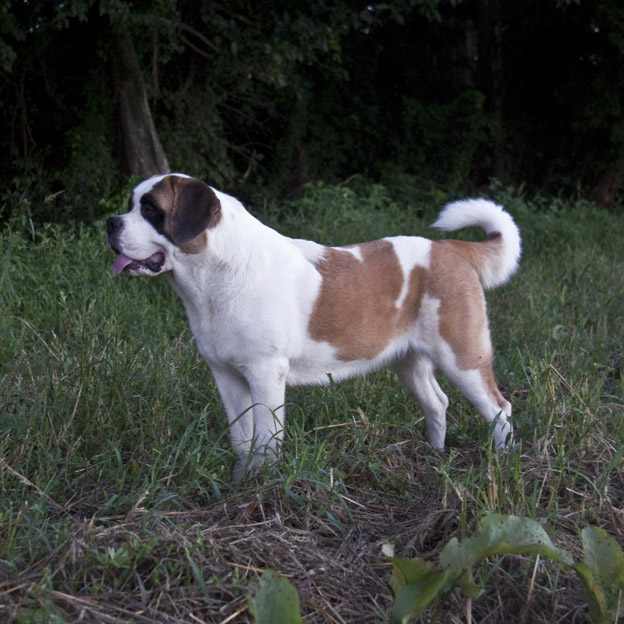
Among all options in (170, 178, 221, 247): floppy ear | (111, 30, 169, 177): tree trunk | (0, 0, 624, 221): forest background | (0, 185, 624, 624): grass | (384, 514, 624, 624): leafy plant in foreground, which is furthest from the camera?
(111, 30, 169, 177): tree trunk

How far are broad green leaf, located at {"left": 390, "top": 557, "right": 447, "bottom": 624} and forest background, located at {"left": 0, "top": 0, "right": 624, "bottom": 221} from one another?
14.9 feet

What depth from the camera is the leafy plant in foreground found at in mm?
2336

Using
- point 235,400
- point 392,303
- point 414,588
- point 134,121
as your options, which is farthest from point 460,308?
point 134,121

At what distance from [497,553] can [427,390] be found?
1.93 metres

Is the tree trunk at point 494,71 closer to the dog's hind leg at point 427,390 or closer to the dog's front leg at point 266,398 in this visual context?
the dog's hind leg at point 427,390

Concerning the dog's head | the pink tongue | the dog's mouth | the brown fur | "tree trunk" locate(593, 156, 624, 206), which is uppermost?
the dog's head

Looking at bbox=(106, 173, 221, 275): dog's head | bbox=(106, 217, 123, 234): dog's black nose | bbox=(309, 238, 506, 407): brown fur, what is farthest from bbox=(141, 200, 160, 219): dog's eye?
bbox=(309, 238, 506, 407): brown fur

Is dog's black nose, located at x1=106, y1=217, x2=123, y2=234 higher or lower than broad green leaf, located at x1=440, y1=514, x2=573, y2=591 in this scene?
higher

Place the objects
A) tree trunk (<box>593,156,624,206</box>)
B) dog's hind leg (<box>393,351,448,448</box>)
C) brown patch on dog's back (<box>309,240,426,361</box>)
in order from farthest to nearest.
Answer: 1. tree trunk (<box>593,156,624,206</box>)
2. dog's hind leg (<box>393,351,448,448</box>)
3. brown patch on dog's back (<box>309,240,426,361</box>)

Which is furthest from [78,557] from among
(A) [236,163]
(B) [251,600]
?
(A) [236,163]

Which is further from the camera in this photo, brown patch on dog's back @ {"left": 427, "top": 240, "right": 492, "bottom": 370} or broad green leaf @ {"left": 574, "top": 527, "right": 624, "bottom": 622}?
brown patch on dog's back @ {"left": 427, "top": 240, "right": 492, "bottom": 370}

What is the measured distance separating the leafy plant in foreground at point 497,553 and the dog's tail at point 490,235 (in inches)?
79.7

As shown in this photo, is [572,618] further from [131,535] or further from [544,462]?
[131,535]

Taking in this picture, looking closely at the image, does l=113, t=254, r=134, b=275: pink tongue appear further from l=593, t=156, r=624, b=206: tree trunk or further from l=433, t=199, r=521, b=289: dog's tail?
l=593, t=156, r=624, b=206: tree trunk
